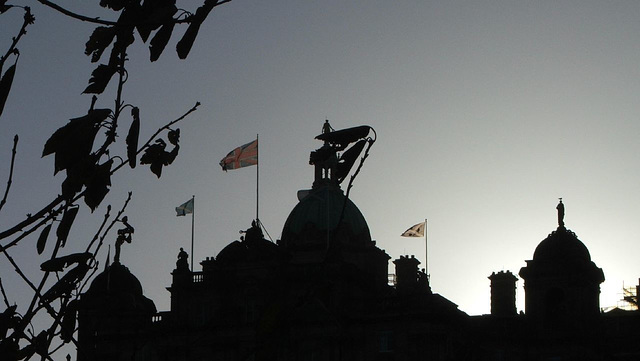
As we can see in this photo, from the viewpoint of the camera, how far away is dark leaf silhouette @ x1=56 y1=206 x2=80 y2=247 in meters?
11.3

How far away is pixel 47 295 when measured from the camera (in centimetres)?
1244

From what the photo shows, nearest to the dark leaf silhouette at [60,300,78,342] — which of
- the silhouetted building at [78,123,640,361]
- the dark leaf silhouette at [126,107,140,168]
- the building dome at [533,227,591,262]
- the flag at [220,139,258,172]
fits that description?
the dark leaf silhouette at [126,107,140,168]

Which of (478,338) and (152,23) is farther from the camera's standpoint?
(478,338)

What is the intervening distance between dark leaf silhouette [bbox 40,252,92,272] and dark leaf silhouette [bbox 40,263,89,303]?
0.10 metres

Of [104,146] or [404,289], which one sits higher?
[404,289]

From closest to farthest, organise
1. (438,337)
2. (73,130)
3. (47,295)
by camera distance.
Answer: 1. (73,130)
2. (47,295)
3. (438,337)

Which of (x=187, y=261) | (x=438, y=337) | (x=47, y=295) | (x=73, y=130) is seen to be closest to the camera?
(x=73, y=130)

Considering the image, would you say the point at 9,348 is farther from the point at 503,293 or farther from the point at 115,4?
the point at 503,293

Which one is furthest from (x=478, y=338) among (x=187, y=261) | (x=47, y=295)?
(x=47, y=295)

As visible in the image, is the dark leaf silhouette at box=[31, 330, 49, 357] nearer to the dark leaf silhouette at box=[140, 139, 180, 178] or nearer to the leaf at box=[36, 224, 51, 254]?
the leaf at box=[36, 224, 51, 254]

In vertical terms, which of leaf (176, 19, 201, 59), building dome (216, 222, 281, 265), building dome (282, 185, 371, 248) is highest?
building dome (282, 185, 371, 248)

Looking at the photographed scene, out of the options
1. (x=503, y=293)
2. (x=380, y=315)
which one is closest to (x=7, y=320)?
(x=380, y=315)

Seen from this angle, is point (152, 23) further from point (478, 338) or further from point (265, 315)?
point (478, 338)

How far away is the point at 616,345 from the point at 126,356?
32.0 meters
